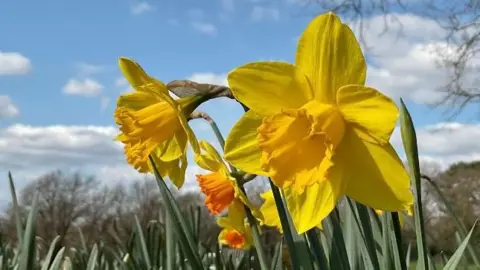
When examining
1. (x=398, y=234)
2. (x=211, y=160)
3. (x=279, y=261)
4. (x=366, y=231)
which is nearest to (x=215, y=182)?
(x=211, y=160)

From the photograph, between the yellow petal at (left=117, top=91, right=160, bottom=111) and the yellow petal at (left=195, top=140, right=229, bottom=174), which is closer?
the yellow petal at (left=117, top=91, right=160, bottom=111)

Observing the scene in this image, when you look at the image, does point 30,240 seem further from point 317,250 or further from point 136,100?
point 317,250

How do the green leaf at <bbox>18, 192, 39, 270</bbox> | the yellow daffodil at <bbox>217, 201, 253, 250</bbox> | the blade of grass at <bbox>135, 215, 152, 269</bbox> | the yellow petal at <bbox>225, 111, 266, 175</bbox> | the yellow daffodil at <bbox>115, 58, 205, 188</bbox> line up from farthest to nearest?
the blade of grass at <bbox>135, 215, 152, 269</bbox>, the yellow daffodil at <bbox>217, 201, 253, 250</bbox>, the green leaf at <bbox>18, 192, 39, 270</bbox>, the yellow daffodil at <bbox>115, 58, 205, 188</bbox>, the yellow petal at <bbox>225, 111, 266, 175</bbox>

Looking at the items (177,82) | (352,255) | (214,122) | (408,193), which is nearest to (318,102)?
(408,193)

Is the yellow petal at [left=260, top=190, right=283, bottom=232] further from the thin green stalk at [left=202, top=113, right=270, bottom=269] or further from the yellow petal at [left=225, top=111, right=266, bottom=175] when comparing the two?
the yellow petal at [left=225, top=111, right=266, bottom=175]

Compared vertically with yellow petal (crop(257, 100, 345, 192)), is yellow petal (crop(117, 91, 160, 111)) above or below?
above

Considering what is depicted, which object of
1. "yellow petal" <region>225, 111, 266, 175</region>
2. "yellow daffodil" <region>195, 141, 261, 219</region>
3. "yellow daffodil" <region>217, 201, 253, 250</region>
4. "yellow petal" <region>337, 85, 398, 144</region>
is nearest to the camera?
"yellow petal" <region>337, 85, 398, 144</region>

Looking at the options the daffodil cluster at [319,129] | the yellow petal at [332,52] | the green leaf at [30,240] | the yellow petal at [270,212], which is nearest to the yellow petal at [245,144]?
the daffodil cluster at [319,129]

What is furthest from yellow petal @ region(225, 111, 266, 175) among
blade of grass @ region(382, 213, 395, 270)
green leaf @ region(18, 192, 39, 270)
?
green leaf @ region(18, 192, 39, 270)

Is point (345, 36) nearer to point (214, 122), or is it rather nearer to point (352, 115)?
point (352, 115)
